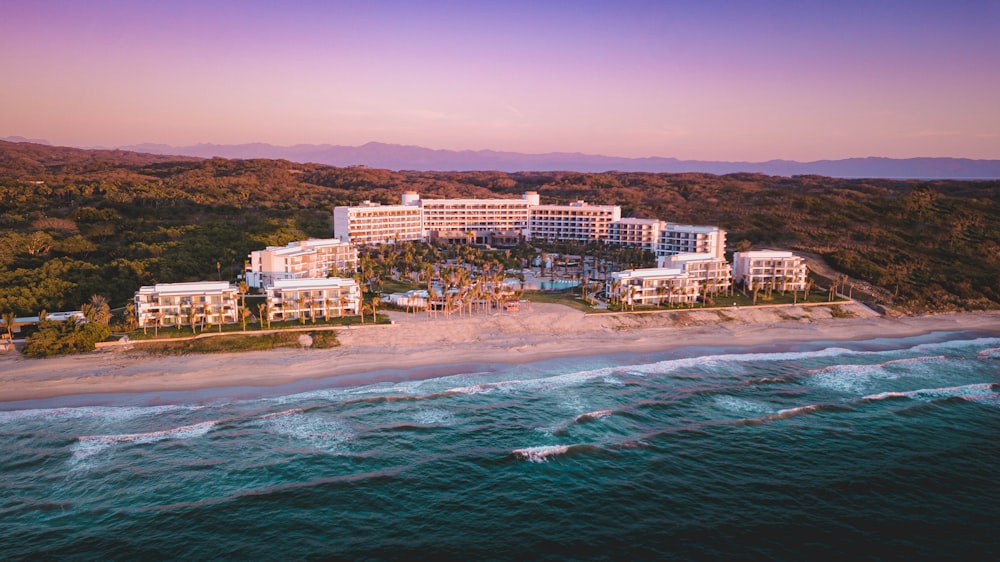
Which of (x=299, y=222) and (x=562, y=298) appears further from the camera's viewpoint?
(x=299, y=222)

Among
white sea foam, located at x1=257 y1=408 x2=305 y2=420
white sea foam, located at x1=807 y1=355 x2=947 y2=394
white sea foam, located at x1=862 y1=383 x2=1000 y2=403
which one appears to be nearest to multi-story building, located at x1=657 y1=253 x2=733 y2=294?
white sea foam, located at x1=807 y1=355 x2=947 y2=394

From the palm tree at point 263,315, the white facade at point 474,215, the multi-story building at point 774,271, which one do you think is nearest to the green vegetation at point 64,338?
the palm tree at point 263,315

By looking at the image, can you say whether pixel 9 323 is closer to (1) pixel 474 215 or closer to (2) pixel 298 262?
(2) pixel 298 262

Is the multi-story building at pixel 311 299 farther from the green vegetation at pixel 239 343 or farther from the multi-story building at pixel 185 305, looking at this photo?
the green vegetation at pixel 239 343

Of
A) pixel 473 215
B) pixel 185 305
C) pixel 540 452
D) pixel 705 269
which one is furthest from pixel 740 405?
pixel 473 215

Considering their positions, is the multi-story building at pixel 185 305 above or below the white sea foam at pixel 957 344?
above

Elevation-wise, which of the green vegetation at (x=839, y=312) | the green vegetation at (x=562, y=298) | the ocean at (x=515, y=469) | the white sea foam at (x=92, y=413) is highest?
the green vegetation at (x=562, y=298)
